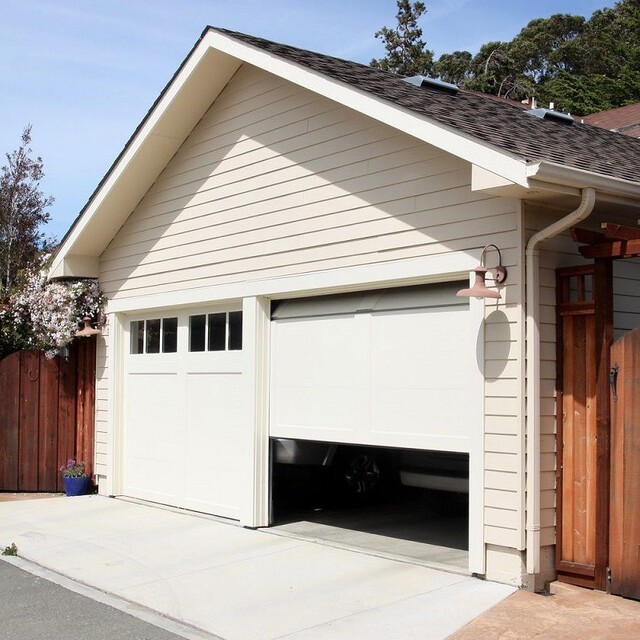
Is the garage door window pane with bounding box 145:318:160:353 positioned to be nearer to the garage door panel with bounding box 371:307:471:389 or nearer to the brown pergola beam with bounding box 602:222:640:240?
the garage door panel with bounding box 371:307:471:389

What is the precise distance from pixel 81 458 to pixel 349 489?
3.95m

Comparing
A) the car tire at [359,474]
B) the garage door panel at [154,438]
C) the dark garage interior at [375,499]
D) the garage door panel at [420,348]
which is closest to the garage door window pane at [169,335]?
the garage door panel at [154,438]

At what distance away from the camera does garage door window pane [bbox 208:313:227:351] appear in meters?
10.1

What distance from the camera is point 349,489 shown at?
1132cm

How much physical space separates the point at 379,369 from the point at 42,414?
655cm

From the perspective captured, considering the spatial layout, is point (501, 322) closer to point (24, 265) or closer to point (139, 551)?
point (139, 551)

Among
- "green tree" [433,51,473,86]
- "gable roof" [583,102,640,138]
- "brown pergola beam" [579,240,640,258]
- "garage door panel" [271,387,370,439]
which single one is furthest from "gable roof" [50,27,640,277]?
"green tree" [433,51,473,86]

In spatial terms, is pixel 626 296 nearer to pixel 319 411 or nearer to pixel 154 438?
pixel 319 411

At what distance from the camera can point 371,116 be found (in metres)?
7.73

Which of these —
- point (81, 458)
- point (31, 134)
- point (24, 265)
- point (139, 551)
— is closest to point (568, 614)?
point (139, 551)

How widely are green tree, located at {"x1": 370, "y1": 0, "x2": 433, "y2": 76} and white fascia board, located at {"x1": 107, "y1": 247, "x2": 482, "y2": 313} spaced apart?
2963 cm

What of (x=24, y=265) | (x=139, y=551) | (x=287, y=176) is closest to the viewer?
(x=139, y=551)

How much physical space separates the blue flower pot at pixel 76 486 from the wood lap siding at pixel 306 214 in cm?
35

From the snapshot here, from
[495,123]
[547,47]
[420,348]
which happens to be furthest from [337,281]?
[547,47]
